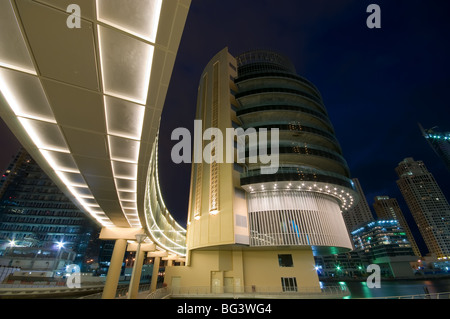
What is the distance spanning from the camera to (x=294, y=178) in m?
28.7

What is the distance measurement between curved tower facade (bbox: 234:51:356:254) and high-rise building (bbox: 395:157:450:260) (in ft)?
543

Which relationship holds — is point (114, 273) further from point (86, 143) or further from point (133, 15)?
point (133, 15)

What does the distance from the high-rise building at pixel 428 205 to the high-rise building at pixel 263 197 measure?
168 m

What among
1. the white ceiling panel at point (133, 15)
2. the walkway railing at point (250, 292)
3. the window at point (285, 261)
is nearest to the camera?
the white ceiling panel at point (133, 15)

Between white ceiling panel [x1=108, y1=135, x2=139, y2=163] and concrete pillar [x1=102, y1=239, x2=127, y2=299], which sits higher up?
white ceiling panel [x1=108, y1=135, x2=139, y2=163]

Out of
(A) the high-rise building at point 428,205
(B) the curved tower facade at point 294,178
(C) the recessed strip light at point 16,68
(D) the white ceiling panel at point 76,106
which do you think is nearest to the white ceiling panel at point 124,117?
(D) the white ceiling panel at point 76,106

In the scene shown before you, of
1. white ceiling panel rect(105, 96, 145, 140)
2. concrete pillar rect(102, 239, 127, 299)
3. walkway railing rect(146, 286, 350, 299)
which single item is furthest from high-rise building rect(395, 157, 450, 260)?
white ceiling panel rect(105, 96, 145, 140)

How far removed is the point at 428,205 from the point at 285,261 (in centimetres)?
19993

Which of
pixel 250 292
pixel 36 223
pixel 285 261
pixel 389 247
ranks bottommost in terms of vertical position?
pixel 250 292

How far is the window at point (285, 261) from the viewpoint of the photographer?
94.7 feet

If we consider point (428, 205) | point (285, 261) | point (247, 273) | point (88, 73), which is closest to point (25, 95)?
point (88, 73)

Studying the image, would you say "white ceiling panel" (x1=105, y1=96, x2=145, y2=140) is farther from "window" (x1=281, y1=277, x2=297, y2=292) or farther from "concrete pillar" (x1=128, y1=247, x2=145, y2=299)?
"window" (x1=281, y1=277, x2=297, y2=292)

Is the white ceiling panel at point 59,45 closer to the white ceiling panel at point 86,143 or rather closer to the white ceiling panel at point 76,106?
the white ceiling panel at point 76,106

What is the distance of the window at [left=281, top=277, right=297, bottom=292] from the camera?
27.4 meters
